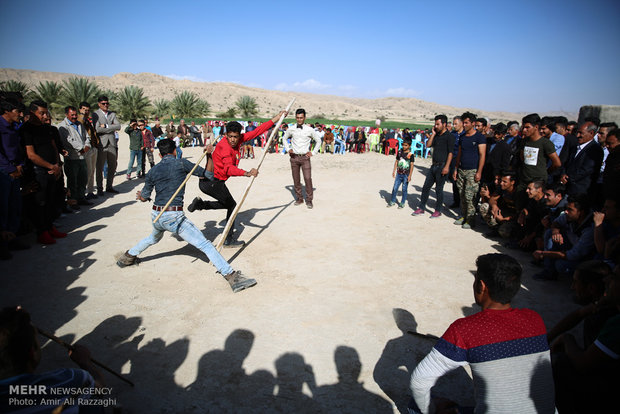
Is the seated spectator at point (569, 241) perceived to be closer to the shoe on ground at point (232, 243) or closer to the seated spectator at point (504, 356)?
the seated spectator at point (504, 356)

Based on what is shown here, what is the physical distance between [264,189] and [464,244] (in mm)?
6028

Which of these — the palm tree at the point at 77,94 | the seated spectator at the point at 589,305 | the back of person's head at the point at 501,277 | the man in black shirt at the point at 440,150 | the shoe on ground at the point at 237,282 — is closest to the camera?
the back of person's head at the point at 501,277

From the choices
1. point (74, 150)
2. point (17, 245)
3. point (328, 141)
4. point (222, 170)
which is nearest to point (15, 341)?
point (222, 170)

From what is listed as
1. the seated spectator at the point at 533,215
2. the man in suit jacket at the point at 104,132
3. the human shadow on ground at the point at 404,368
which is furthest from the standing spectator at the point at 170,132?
the human shadow on ground at the point at 404,368

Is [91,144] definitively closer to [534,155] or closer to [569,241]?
[534,155]

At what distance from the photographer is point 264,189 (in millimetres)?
10188

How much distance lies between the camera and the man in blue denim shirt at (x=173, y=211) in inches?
164

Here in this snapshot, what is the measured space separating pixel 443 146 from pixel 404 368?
5.41 metres

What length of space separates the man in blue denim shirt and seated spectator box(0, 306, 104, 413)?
2454 millimetres

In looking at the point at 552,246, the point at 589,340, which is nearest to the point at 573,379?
the point at 589,340

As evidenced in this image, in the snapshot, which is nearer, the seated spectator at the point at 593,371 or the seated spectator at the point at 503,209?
the seated spectator at the point at 593,371

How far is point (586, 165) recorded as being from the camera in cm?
582

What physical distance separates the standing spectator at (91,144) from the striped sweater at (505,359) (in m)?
8.17

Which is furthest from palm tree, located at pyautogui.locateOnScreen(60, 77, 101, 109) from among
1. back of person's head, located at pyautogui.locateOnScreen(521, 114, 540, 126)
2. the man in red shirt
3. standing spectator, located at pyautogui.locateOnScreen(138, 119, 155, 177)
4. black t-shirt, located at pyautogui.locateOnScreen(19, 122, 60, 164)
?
back of person's head, located at pyautogui.locateOnScreen(521, 114, 540, 126)
